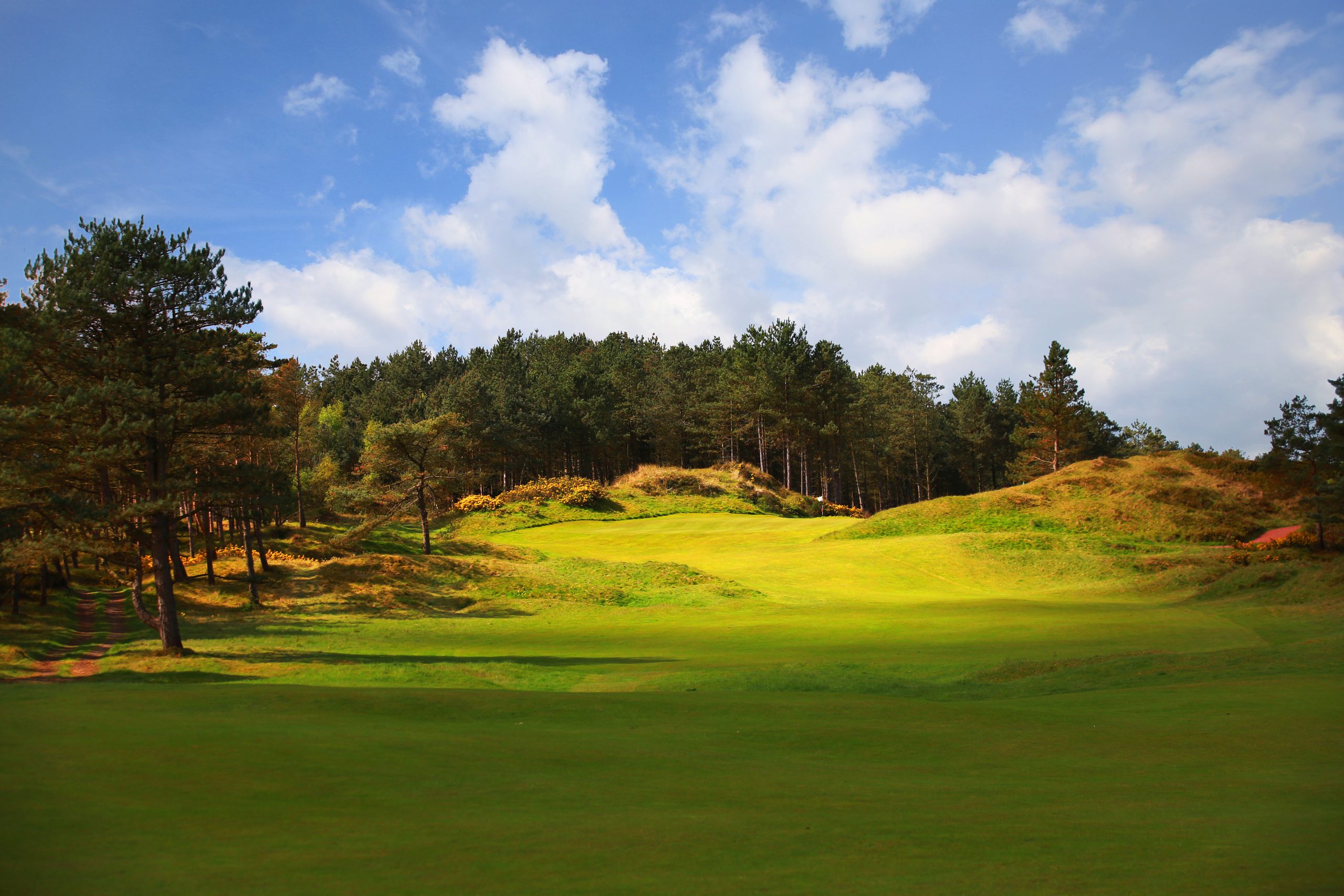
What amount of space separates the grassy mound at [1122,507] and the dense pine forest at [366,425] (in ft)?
47.7

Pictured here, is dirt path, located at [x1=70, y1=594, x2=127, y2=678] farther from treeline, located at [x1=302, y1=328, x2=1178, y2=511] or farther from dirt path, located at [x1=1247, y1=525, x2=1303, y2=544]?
dirt path, located at [x1=1247, y1=525, x2=1303, y2=544]

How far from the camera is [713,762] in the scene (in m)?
10.1

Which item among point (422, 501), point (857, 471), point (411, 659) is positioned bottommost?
point (411, 659)

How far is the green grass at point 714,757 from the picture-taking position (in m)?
5.83

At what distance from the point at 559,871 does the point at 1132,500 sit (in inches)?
2292

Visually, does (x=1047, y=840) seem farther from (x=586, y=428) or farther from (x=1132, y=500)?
(x=586, y=428)

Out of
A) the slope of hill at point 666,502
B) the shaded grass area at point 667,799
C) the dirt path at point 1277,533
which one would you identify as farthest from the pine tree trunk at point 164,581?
the dirt path at point 1277,533

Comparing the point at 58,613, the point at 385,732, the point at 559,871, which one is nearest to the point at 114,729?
the point at 385,732

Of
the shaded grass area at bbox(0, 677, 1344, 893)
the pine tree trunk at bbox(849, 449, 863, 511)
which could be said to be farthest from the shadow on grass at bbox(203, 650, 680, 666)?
the pine tree trunk at bbox(849, 449, 863, 511)

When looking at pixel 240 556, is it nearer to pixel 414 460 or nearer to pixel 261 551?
pixel 261 551

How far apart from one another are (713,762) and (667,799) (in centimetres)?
211

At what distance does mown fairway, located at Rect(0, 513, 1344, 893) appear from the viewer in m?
5.81

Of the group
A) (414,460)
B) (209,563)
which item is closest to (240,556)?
(209,563)

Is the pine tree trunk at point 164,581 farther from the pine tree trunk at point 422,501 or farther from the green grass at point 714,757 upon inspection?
the pine tree trunk at point 422,501
